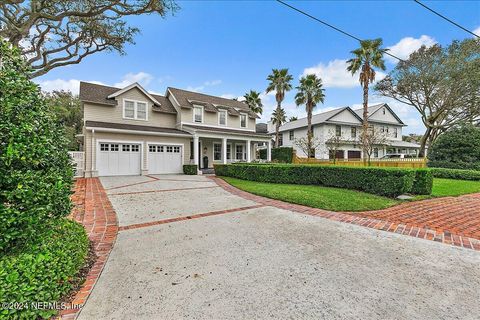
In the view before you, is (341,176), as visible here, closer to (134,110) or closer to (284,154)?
(134,110)

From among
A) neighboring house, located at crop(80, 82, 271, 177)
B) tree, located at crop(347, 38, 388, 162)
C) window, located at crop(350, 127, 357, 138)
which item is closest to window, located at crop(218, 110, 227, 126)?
neighboring house, located at crop(80, 82, 271, 177)

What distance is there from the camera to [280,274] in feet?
9.53

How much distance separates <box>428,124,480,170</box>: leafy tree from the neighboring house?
13332mm

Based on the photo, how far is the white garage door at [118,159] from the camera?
13952 millimetres

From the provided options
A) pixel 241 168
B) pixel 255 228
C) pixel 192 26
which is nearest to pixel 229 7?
pixel 192 26

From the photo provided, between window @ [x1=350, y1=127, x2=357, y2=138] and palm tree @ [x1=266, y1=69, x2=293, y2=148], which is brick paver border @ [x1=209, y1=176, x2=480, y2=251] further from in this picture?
window @ [x1=350, y1=127, x2=357, y2=138]

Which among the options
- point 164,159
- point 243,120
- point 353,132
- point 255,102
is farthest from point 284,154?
point 164,159

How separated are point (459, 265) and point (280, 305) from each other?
2871 mm

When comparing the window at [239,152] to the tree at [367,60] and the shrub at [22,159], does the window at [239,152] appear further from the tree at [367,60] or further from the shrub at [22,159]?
the shrub at [22,159]

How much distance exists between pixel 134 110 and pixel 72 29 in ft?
19.2

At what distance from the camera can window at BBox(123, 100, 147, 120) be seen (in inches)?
646

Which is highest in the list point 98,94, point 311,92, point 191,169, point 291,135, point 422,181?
Answer: point 311,92

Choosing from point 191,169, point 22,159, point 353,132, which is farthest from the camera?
point 353,132

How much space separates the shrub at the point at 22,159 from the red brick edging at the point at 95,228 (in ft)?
2.78
